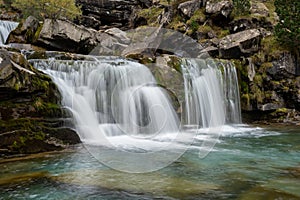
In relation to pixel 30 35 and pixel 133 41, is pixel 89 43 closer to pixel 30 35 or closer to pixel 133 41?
pixel 30 35

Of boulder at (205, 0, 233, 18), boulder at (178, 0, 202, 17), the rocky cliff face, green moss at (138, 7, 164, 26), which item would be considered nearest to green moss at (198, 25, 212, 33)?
the rocky cliff face

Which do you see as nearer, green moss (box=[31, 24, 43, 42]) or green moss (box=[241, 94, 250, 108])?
green moss (box=[241, 94, 250, 108])

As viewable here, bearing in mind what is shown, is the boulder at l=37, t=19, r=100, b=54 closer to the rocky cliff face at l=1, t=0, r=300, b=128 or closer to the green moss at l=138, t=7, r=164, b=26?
the rocky cliff face at l=1, t=0, r=300, b=128

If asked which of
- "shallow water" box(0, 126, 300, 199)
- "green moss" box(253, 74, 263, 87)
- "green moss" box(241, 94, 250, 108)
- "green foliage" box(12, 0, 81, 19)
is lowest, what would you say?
"shallow water" box(0, 126, 300, 199)

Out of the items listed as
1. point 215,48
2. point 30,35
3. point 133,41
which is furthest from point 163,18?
point 30,35

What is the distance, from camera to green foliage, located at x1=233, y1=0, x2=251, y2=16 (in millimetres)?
19516

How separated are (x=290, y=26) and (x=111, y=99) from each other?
10659mm

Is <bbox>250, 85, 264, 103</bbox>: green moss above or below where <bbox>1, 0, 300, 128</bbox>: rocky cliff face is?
below

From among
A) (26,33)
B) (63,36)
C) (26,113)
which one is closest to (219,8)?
(63,36)

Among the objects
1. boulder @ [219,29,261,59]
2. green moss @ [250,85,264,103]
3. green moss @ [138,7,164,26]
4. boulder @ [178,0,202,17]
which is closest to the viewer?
green moss @ [250,85,264,103]

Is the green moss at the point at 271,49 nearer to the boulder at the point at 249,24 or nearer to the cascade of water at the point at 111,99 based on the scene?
the boulder at the point at 249,24

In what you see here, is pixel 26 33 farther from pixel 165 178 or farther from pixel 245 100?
pixel 165 178

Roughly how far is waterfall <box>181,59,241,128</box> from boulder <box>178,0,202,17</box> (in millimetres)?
9070

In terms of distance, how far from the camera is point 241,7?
1950cm
